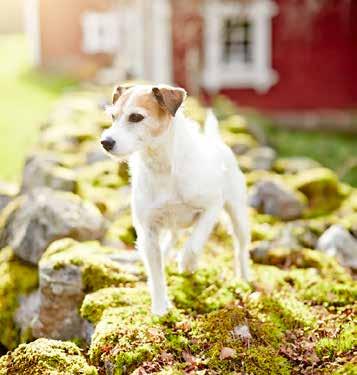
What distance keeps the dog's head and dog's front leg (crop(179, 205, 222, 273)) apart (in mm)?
639

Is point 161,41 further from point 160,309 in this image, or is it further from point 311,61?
point 160,309

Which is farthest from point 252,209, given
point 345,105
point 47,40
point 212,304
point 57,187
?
point 47,40

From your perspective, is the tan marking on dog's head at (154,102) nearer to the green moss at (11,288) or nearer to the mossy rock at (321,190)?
the green moss at (11,288)

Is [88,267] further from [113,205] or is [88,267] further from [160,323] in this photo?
[113,205]

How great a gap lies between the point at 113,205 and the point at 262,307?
9.42 feet

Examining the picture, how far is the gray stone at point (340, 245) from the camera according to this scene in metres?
6.61

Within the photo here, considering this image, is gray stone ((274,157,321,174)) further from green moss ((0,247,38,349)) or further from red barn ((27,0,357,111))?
red barn ((27,0,357,111))

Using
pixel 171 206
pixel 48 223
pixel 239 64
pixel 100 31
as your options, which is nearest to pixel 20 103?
pixel 100 31

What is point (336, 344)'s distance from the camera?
14.0 ft

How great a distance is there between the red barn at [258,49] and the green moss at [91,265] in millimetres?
13218

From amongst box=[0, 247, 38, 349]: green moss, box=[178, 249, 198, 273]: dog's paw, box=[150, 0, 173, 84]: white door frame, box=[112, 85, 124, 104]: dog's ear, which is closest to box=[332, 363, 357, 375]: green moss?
box=[178, 249, 198, 273]: dog's paw

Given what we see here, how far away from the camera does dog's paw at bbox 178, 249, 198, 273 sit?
4.69 metres

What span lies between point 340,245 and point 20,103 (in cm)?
1607

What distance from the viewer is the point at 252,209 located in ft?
25.6
